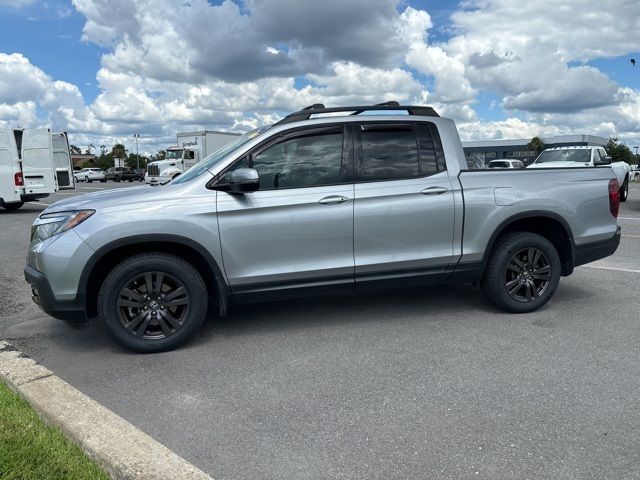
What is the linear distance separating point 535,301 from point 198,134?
93.5ft

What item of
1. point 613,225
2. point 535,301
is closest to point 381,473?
point 535,301

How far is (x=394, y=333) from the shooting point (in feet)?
15.3

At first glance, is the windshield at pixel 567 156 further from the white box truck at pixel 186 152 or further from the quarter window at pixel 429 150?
the white box truck at pixel 186 152

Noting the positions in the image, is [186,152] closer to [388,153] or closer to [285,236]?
[388,153]

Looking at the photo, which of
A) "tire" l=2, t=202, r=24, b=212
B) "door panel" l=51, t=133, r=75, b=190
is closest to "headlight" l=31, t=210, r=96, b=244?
"tire" l=2, t=202, r=24, b=212

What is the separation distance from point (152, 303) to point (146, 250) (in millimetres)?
428

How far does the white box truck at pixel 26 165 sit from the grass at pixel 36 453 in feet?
50.7

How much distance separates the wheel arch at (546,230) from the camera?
491cm

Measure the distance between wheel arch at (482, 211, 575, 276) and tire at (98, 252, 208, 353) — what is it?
2.66 metres

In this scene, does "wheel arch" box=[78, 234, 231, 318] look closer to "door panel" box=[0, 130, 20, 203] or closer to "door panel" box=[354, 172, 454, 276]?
"door panel" box=[354, 172, 454, 276]

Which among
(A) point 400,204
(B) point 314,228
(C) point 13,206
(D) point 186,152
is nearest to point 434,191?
(A) point 400,204

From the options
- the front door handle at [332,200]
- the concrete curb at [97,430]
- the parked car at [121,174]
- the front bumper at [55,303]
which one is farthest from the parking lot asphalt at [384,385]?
the parked car at [121,174]

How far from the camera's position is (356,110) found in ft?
15.8

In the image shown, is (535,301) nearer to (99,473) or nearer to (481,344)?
(481,344)
